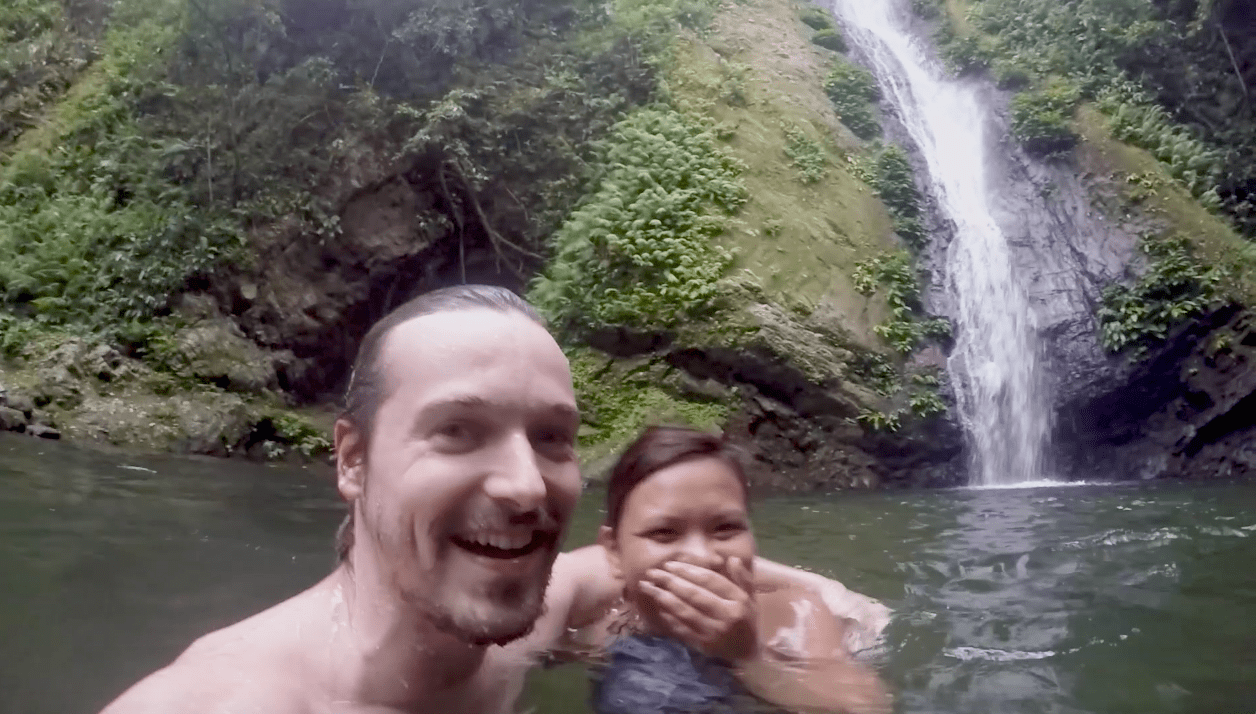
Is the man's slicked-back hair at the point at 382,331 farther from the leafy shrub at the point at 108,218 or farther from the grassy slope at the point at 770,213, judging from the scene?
the leafy shrub at the point at 108,218

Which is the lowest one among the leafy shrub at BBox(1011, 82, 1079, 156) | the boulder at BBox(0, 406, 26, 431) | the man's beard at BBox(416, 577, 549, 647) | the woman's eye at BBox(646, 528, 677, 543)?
the boulder at BBox(0, 406, 26, 431)

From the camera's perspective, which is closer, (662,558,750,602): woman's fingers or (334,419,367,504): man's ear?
(334,419,367,504): man's ear

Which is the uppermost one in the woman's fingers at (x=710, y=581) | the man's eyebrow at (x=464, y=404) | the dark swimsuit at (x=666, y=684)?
the man's eyebrow at (x=464, y=404)

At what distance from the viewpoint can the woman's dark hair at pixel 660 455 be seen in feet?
9.91

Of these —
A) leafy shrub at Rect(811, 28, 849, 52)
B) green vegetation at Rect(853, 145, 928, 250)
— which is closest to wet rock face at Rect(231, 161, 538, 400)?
green vegetation at Rect(853, 145, 928, 250)

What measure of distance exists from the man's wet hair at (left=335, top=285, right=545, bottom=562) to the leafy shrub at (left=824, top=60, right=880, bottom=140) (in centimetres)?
1346

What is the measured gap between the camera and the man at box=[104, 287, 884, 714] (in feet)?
5.57

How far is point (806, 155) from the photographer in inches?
523

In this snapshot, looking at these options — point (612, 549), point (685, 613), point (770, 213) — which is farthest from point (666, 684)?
point (770, 213)

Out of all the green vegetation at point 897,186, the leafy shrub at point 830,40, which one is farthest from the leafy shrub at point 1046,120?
the leafy shrub at point 830,40

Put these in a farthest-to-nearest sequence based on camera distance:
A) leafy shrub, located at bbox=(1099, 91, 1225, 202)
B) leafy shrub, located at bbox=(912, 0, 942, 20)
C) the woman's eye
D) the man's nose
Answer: leafy shrub, located at bbox=(912, 0, 942, 20), leafy shrub, located at bbox=(1099, 91, 1225, 202), the woman's eye, the man's nose

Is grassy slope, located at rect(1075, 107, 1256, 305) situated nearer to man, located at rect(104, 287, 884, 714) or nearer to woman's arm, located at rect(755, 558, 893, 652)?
woman's arm, located at rect(755, 558, 893, 652)

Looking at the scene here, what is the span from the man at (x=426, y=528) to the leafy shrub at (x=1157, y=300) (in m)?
10.9

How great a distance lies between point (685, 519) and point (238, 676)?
1.42 meters
